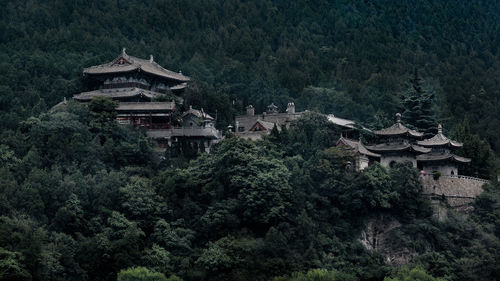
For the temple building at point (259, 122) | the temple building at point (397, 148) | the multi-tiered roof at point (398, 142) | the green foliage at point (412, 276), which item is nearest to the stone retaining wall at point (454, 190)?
the temple building at point (397, 148)

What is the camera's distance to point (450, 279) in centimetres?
5066

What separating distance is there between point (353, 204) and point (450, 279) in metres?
7.11

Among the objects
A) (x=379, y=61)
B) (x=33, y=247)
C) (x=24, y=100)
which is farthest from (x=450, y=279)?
(x=379, y=61)

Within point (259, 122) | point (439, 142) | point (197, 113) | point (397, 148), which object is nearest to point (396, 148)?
point (397, 148)

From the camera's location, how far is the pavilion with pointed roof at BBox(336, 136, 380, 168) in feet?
186

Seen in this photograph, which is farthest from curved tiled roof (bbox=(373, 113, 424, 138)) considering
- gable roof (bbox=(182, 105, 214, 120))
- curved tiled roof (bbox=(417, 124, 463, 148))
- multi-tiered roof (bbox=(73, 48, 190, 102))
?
multi-tiered roof (bbox=(73, 48, 190, 102))

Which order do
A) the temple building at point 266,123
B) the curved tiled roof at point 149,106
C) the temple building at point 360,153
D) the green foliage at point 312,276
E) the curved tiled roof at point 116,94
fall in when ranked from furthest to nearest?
the curved tiled roof at point 116,94
the temple building at point 266,123
the curved tiled roof at point 149,106
the temple building at point 360,153
the green foliage at point 312,276

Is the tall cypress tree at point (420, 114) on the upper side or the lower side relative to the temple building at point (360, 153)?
upper

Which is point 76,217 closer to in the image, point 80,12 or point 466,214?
point 466,214

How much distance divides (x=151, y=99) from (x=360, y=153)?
15.4m

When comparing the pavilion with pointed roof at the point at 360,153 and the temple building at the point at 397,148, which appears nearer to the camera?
the pavilion with pointed roof at the point at 360,153

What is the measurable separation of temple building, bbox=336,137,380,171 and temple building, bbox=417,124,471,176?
3.17 m

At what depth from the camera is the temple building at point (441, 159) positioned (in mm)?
58628

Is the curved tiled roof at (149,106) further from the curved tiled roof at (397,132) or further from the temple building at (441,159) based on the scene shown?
the temple building at (441,159)
